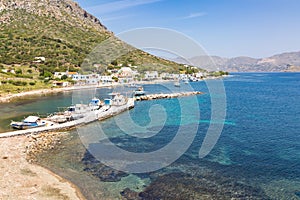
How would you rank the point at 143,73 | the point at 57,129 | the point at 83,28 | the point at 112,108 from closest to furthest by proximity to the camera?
the point at 57,129 < the point at 112,108 < the point at 143,73 < the point at 83,28

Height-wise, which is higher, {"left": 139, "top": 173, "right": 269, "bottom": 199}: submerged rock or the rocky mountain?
the rocky mountain

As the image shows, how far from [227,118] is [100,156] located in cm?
2156

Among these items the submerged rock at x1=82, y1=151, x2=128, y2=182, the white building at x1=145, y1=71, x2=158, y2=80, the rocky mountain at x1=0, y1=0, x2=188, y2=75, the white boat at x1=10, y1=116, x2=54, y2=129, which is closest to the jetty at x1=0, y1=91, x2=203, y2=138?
the white boat at x1=10, y1=116, x2=54, y2=129

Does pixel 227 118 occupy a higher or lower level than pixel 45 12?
lower

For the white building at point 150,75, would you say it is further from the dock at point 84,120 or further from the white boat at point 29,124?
the white boat at point 29,124

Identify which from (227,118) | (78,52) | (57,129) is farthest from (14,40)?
(227,118)

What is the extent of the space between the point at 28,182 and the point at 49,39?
3864 inches

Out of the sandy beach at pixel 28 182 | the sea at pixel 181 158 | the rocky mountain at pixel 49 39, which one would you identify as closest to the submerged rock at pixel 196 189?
the sea at pixel 181 158

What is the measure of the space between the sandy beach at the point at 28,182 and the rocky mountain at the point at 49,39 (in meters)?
64.2

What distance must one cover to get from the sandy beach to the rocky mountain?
64.2 metres

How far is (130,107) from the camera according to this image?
1762 inches

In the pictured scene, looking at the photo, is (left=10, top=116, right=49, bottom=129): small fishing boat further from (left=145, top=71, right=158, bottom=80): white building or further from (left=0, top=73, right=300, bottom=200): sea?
(left=145, top=71, right=158, bottom=80): white building

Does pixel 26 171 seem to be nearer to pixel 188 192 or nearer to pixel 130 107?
pixel 188 192

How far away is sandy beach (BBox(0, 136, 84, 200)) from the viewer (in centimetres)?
1422
